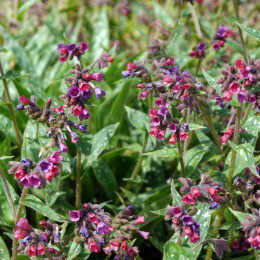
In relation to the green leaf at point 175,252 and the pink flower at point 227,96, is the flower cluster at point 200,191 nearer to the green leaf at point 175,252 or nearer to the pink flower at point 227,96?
the green leaf at point 175,252

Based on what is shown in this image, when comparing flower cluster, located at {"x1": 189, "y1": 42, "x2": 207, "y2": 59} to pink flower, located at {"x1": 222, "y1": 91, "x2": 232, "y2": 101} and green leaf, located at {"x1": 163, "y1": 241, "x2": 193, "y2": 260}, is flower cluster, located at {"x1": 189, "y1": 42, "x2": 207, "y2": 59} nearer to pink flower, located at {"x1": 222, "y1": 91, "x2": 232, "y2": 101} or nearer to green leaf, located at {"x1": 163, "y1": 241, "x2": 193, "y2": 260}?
pink flower, located at {"x1": 222, "y1": 91, "x2": 232, "y2": 101}

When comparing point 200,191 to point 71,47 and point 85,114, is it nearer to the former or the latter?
point 85,114

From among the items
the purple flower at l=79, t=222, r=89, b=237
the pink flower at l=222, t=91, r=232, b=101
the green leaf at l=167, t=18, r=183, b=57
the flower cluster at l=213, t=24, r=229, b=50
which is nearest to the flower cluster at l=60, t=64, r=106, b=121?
the purple flower at l=79, t=222, r=89, b=237

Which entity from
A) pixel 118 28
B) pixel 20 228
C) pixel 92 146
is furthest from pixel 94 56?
pixel 20 228

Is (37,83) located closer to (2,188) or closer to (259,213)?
(2,188)

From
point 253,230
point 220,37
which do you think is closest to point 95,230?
point 253,230

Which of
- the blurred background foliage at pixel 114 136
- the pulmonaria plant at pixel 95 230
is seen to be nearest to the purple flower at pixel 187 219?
the pulmonaria plant at pixel 95 230
